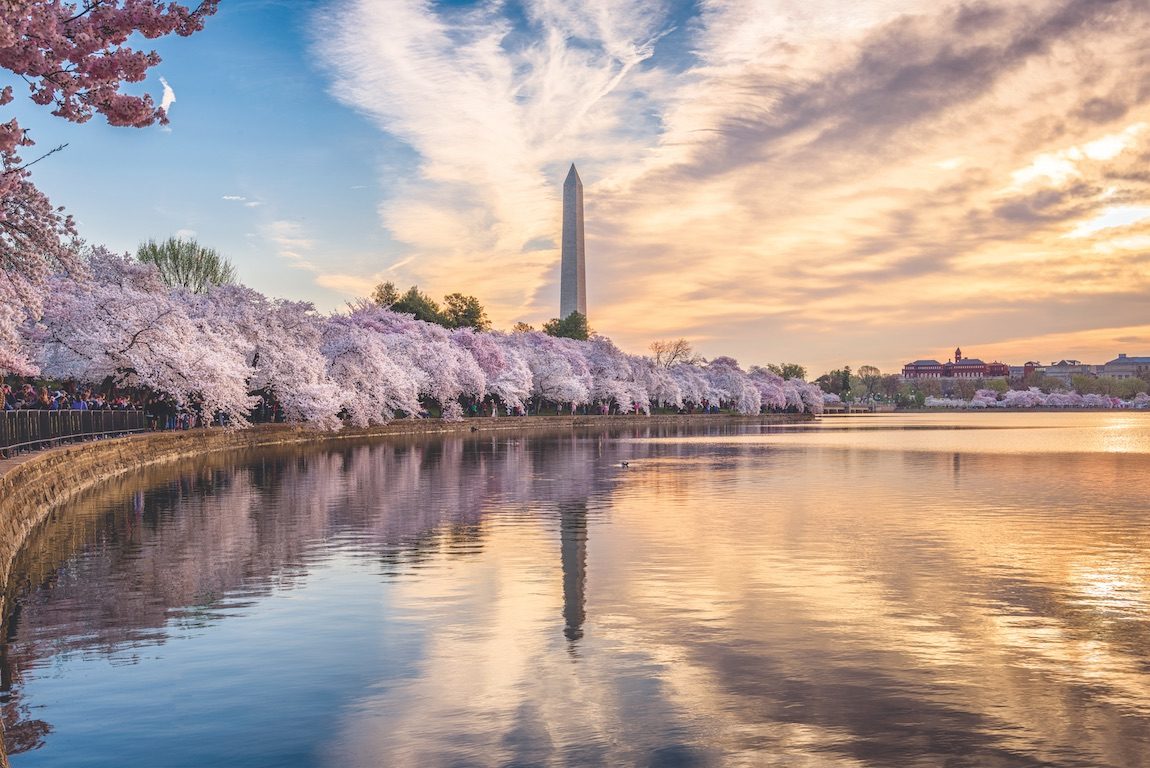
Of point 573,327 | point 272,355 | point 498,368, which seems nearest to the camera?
point 272,355

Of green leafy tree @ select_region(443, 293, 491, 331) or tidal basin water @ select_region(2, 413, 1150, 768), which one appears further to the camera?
green leafy tree @ select_region(443, 293, 491, 331)

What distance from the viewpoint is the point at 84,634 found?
42.0ft

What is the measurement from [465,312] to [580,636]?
407 feet

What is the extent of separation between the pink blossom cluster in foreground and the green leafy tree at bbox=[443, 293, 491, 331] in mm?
8515

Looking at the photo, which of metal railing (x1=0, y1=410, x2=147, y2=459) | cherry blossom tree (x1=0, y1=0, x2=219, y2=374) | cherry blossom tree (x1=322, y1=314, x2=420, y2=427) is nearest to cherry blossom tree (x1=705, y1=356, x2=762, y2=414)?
cherry blossom tree (x1=322, y1=314, x2=420, y2=427)

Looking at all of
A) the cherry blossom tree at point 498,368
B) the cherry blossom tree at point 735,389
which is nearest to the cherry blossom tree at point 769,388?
the cherry blossom tree at point 735,389

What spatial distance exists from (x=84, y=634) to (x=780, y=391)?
17980 centimetres

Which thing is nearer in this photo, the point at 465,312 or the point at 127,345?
the point at 127,345

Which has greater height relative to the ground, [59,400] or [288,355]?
[288,355]

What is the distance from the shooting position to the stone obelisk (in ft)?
406

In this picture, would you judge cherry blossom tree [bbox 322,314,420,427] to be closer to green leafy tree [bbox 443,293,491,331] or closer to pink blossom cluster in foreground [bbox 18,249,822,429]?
pink blossom cluster in foreground [bbox 18,249,822,429]

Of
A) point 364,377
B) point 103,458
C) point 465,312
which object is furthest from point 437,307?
point 103,458

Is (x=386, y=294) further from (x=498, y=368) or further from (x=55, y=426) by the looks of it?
(x=55, y=426)

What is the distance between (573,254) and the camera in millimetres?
126875
